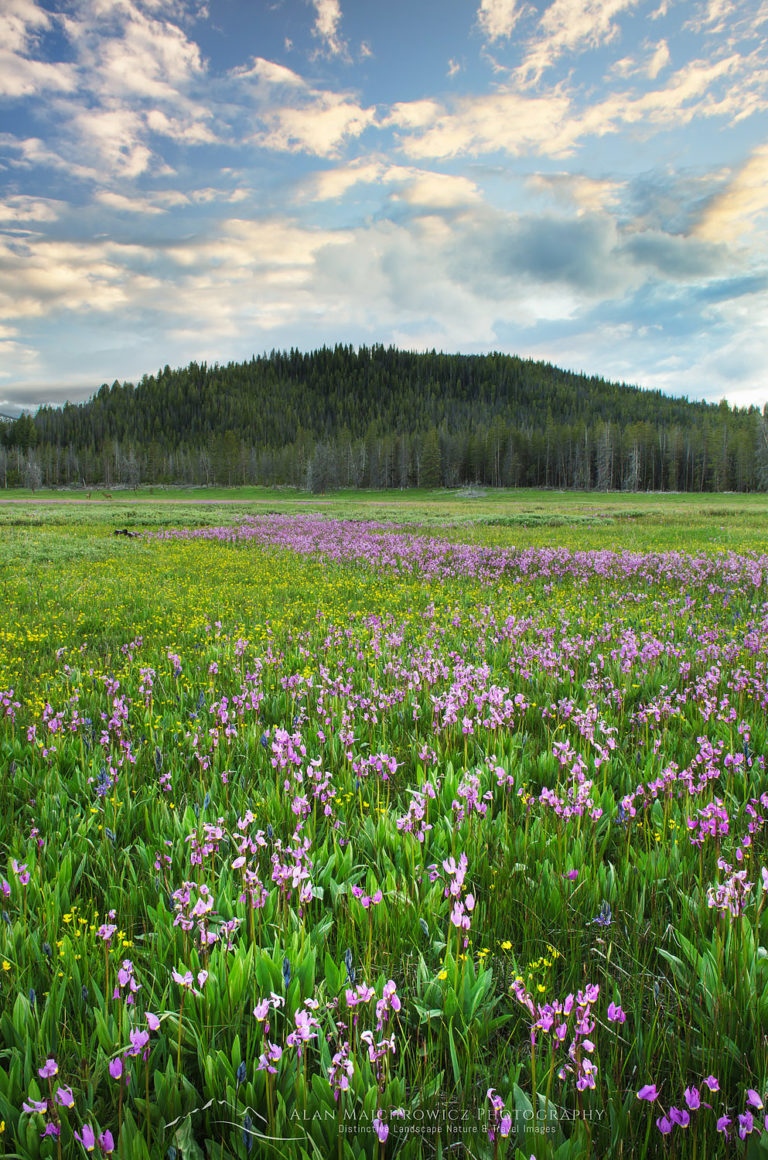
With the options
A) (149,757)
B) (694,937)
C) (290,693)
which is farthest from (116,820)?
(694,937)

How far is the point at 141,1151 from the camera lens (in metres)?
1.61

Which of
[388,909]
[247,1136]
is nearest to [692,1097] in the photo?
[247,1136]

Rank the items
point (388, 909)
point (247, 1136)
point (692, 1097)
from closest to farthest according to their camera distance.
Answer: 1. point (692, 1097)
2. point (247, 1136)
3. point (388, 909)

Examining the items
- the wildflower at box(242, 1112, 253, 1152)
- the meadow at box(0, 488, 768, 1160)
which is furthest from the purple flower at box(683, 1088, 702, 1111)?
the wildflower at box(242, 1112, 253, 1152)

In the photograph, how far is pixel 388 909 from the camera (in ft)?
8.57

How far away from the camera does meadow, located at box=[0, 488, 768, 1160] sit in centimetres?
174

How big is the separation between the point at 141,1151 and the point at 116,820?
203cm

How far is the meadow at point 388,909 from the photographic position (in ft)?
5.70

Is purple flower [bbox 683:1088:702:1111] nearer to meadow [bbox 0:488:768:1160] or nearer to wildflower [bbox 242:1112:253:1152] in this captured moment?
meadow [bbox 0:488:768:1160]

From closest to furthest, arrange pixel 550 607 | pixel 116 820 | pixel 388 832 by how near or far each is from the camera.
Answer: pixel 388 832, pixel 116 820, pixel 550 607

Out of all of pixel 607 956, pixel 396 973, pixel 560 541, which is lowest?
pixel 396 973

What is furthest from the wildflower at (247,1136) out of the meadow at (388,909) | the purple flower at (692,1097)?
the purple flower at (692,1097)

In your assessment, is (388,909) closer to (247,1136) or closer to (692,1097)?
(247,1136)

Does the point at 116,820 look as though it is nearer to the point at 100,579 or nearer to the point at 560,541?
the point at 100,579
